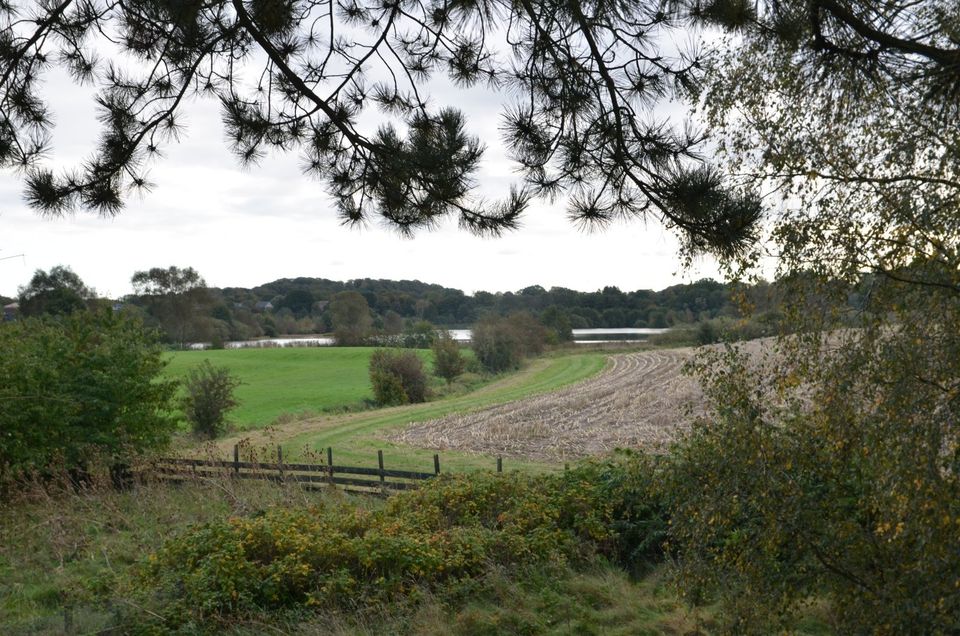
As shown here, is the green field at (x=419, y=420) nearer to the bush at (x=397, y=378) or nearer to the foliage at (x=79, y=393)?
the bush at (x=397, y=378)

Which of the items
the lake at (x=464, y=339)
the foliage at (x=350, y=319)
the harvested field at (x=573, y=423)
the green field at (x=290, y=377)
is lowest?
the harvested field at (x=573, y=423)

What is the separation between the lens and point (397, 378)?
37.7 metres

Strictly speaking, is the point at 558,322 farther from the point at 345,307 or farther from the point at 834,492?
the point at 834,492

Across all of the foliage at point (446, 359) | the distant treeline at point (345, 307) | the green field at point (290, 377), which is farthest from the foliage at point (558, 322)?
the foliage at point (446, 359)

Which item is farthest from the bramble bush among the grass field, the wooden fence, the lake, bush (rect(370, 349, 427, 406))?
the lake

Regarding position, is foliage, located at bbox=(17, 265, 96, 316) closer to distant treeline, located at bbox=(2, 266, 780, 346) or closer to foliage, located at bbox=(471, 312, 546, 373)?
distant treeline, located at bbox=(2, 266, 780, 346)

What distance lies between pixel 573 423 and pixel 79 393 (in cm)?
1587

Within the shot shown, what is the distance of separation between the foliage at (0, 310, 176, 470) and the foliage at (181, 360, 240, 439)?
817 cm

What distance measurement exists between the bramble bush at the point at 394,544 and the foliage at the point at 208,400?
1900 cm

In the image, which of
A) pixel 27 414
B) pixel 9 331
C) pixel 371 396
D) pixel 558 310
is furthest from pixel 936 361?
pixel 558 310

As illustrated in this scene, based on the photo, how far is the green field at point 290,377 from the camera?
3728cm

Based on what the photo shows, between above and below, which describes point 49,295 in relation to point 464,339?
above

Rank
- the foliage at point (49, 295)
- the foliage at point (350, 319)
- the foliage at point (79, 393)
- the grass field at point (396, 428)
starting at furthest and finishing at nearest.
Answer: the foliage at point (350, 319), the foliage at point (49, 295), the grass field at point (396, 428), the foliage at point (79, 393)

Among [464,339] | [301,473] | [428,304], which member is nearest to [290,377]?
[464,339]
